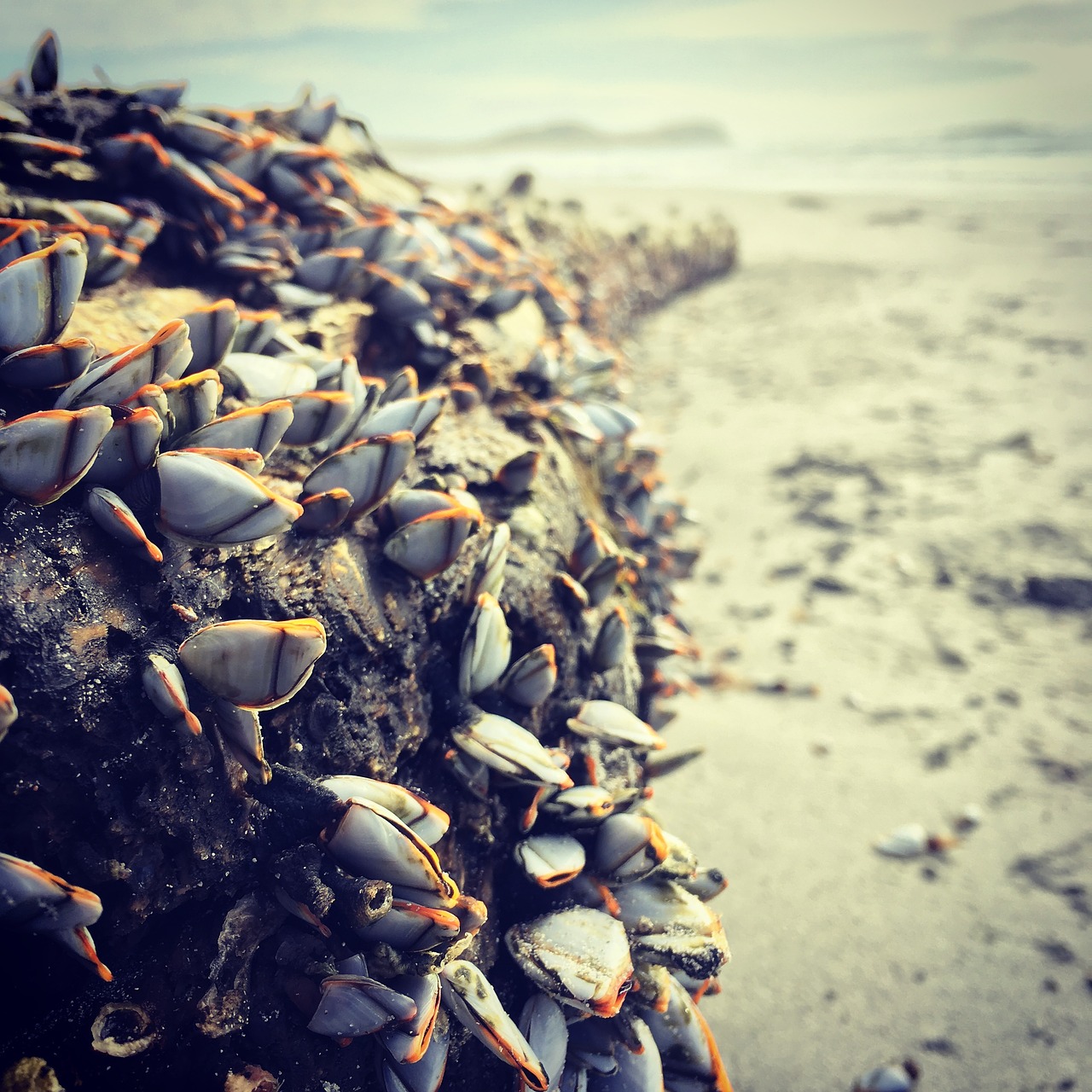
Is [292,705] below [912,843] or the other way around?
the other way around

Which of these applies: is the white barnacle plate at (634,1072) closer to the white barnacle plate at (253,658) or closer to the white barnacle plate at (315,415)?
the white barnacle plate at (253,658)

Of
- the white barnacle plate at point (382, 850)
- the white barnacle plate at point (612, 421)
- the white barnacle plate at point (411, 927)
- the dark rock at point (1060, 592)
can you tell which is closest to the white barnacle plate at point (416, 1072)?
Result: the white barnacle plate at point (411, 927)

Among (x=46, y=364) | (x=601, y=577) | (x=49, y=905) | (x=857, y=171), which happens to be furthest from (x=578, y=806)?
Answer: (x=857, y=171)

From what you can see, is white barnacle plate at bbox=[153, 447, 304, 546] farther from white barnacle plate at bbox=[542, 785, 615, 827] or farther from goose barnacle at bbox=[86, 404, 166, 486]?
white barnacle plate at bbox=[542, 785, 615, 827]

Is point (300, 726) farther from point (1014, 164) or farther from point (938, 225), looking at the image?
point (1014, 164)

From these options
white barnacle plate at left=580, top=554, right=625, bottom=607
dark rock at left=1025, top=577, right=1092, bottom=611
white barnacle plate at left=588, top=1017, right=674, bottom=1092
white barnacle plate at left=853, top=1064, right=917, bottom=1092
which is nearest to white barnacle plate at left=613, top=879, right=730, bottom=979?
white barnacle plate at left=588, top=1017, right=674, bottom=1092

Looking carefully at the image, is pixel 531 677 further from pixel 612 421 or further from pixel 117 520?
pixel 612 421
